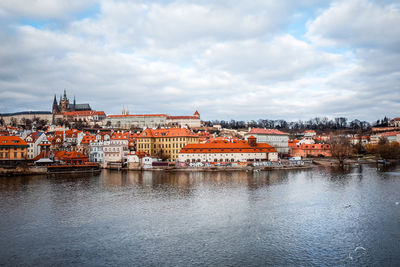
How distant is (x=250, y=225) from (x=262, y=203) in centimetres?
436

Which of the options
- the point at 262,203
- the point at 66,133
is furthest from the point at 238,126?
the point at 262,203

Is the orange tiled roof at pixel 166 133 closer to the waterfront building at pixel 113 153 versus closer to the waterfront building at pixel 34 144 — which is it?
the waterfront building at pixel 113 153

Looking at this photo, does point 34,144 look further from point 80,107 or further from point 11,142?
point 80,107

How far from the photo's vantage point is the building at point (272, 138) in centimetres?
5409

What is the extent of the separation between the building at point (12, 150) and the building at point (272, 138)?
33058mm

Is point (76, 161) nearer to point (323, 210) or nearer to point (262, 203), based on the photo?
point (262, 203)

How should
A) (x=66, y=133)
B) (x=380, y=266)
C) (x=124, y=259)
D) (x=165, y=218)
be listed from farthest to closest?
1. (x=66, y=133)
2. (x=165, y=218)
3. (x=124, y=259)
4. (x=380, y=266)

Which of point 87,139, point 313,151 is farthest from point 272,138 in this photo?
point 87,139

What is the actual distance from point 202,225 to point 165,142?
29857 mm

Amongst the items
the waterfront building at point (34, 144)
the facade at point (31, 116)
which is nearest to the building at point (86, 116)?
the facade at point (31, 116)

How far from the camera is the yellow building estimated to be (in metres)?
43.4

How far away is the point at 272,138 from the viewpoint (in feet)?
182

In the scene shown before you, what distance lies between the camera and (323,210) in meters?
17.1

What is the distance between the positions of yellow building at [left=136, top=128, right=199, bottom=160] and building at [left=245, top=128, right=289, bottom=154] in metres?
14.0
